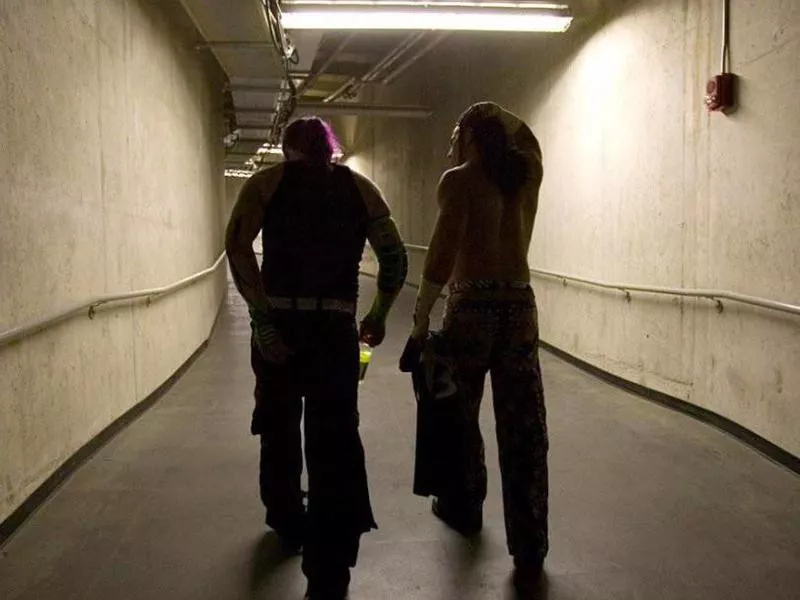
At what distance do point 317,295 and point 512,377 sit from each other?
2.32 ft

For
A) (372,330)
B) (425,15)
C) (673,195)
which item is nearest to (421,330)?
(372,330)

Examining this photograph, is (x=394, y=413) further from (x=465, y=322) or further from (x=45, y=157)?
(x=45, y=157)

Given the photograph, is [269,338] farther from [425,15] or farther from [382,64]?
[382,64]

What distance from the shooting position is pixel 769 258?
3439 millimetres

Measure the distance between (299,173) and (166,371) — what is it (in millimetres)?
3339

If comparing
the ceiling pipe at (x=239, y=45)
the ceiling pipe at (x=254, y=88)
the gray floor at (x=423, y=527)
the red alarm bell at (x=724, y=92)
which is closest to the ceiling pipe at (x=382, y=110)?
the ceiling pipe at (x=254, y=88)

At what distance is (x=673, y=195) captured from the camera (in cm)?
438

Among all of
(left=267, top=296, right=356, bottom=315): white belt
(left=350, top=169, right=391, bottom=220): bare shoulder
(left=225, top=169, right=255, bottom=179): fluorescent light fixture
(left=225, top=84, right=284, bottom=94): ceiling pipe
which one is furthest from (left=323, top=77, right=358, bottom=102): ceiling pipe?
(left=267, top=296, right=356, bottom=315): white belt

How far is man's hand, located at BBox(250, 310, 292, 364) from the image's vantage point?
7.26ft

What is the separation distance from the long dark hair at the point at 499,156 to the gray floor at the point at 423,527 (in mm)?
1265

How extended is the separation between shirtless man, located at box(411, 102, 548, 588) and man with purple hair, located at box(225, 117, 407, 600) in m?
0.23

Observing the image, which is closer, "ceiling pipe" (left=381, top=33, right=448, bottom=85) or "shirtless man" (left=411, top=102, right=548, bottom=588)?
"shirtless man" (left=411, top=102, right=548, bottom=588)

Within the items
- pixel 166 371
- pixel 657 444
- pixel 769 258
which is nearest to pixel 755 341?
pixel 769 258

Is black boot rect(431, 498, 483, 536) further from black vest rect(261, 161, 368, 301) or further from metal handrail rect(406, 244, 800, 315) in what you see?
metal handrail rect(406, 244, 800, 315)
